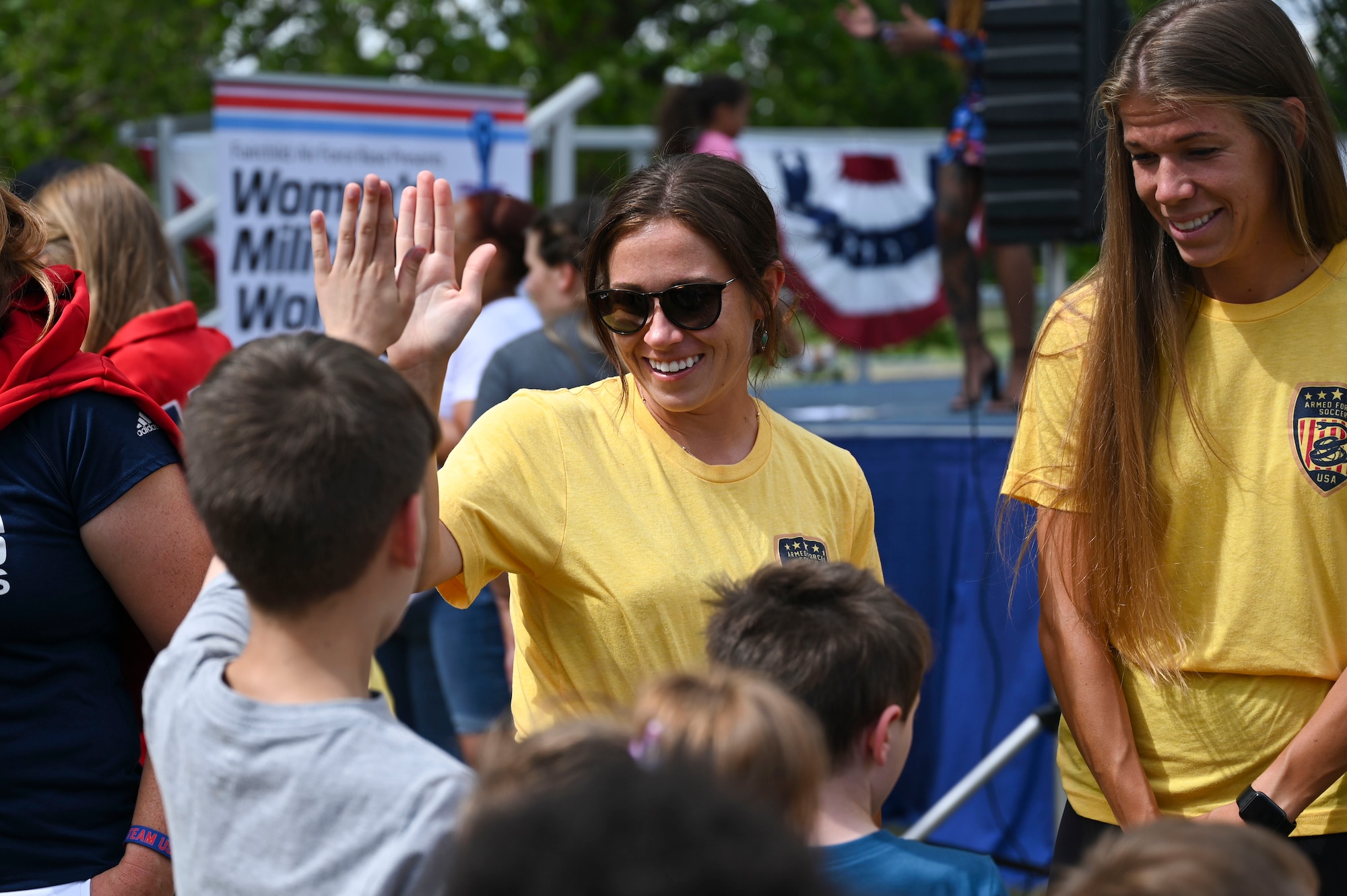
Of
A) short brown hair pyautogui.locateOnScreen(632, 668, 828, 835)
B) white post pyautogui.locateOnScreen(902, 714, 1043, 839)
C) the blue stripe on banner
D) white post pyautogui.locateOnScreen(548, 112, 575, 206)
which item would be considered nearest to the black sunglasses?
short brown hair pyautogui.locateOnScreen(632, 668, 828, 835)

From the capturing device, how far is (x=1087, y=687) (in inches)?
85.9

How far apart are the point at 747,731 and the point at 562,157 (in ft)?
18.1

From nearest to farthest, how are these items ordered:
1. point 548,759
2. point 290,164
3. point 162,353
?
point 548,759
point 162,353
point 290,164

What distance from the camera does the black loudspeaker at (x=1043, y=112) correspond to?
4.30 metres

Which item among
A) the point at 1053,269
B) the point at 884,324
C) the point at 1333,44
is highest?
the point at 1333,44

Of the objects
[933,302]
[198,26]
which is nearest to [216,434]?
[933,302]

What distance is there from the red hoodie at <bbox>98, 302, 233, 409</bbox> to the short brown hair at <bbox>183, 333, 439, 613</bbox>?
172cm

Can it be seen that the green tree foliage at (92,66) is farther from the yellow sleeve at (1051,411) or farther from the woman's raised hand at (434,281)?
the yellow sleeve at (1051,411)

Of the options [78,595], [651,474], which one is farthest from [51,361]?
[651,474]

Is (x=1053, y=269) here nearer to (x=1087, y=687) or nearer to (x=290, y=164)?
(x=290, y=164)

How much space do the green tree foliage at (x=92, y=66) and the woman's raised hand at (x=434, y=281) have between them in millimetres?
13452

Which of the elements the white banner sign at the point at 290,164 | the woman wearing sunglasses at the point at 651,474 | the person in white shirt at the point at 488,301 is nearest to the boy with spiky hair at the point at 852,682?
the woman wearing sunglasses at the point at 651,474

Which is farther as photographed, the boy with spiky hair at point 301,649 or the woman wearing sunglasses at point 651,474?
the woman wearing sunglasses at point 651,474

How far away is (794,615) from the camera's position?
1.70 m
